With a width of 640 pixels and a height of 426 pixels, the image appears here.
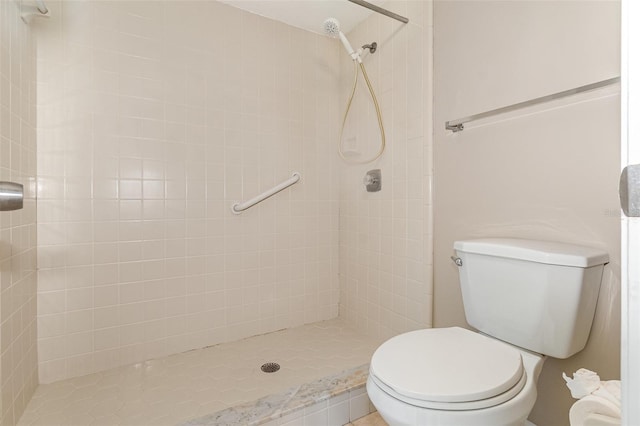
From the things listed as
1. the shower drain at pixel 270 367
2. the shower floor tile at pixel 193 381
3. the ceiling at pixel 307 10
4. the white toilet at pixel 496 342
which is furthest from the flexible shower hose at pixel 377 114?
the shower drain at pixel 270 367

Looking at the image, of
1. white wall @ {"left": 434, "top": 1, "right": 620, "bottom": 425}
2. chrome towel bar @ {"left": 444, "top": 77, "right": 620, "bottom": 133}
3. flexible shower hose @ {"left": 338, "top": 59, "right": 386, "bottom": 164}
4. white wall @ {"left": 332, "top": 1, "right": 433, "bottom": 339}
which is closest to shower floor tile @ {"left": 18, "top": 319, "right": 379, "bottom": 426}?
white wall @ {"left": 332, "top": 1, "right": 433, "bottom": 339}

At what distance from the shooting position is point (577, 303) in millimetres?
→ 883

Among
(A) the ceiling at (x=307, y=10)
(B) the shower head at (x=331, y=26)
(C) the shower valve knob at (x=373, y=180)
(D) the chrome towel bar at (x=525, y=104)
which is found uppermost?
(A) the ceiling at (x=307, y=10)

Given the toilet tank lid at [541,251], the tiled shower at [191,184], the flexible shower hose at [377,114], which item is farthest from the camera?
the flexible shower hose at [377,114]

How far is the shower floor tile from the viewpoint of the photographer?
1.21 meters

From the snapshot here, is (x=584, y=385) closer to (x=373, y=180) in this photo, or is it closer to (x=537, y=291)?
(x=537, y=291)

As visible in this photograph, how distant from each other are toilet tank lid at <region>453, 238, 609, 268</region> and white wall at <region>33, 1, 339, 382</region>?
114cm

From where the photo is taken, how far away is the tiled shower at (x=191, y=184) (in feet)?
4.55

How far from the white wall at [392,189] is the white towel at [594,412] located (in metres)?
0.96

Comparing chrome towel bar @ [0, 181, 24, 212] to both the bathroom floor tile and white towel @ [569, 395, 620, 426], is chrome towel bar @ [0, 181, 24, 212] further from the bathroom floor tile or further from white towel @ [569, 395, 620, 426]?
the bathroom floor tile

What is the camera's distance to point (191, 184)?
1.69 m

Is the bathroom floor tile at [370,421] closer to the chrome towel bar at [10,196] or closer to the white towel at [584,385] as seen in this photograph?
the white towel at [584,385]

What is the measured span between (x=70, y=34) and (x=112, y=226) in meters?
0.85

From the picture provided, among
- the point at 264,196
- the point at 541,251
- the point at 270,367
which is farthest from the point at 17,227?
the point at 541,251
